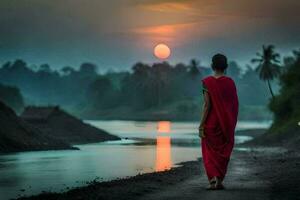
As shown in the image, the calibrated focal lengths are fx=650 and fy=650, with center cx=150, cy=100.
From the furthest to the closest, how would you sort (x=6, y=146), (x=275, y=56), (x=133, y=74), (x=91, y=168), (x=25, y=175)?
(x=133, y=74) → (x=275, y=56) → (x=6, y=146) → (x=91, y=168) → (x=25, y=175)

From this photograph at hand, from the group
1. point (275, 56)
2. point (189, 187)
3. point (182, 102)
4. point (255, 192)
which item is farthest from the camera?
point (182, 102)

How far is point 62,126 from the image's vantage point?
250ft

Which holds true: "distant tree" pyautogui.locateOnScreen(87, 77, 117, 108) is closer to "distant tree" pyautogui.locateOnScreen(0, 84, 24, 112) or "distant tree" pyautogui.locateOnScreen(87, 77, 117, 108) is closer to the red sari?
"distant tree" pyautogui.locateOnScreen(0, 84, 24, 112)

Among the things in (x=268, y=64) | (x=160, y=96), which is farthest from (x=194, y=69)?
(x=268, y=64)

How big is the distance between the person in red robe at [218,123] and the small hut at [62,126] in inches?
2371

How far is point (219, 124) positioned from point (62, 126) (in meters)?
64.5

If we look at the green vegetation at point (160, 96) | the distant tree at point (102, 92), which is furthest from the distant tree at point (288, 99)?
the distant tree at point (102, 92)

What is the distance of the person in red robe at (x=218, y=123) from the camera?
499 inches

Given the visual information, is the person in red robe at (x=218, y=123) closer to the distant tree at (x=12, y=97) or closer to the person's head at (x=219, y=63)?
the person's head at (x=219, y=63)

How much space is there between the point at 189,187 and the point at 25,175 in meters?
18.9

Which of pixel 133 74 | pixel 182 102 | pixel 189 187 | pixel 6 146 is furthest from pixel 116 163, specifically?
pixel 133 74

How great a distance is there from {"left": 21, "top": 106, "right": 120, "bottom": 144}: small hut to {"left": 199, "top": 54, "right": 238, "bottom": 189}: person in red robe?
198 feet

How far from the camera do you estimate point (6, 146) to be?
2076 inches

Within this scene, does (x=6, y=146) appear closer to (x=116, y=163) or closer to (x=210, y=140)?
(x=116, y=163)
